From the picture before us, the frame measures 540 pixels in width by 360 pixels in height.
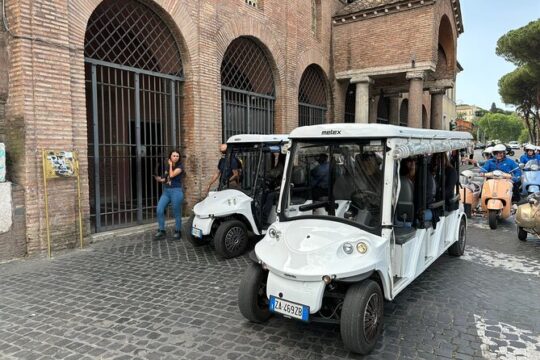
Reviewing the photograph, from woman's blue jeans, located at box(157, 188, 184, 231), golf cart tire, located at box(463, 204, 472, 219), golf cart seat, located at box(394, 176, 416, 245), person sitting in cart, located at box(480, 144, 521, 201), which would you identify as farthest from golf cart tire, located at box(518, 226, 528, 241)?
woman's blue jeans, located at box(157, 188, 184, 231)

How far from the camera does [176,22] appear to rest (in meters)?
8.23

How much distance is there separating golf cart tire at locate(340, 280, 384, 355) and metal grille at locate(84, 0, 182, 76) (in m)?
6.40

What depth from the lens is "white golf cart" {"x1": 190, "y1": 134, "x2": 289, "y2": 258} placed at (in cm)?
605

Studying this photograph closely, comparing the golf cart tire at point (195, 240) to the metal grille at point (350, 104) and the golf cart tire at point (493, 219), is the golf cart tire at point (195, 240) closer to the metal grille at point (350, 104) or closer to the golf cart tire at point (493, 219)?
the golf cart tire at point (493, 219)

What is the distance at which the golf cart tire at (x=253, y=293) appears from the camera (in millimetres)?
3688

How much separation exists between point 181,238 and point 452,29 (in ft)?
42.9

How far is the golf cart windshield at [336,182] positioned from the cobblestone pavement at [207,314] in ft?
3.61

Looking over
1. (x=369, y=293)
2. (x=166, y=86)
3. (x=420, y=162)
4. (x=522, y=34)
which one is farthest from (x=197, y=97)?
(x=522, y=34)

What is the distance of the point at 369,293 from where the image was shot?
10.7 feet

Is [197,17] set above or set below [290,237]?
above

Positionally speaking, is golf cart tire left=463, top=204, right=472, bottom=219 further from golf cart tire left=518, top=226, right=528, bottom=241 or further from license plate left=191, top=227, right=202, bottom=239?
license plate left=191, top=227, right=202, bottom=239

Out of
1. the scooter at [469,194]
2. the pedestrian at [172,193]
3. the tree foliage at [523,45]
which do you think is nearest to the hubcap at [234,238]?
the pedestrian at [172,193]

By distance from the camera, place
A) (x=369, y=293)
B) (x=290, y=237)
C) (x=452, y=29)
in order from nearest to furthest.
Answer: (x=369, y=293)
(x=290, y=237)
(x=452, y=29)

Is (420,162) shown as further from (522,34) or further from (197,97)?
(522,34)
